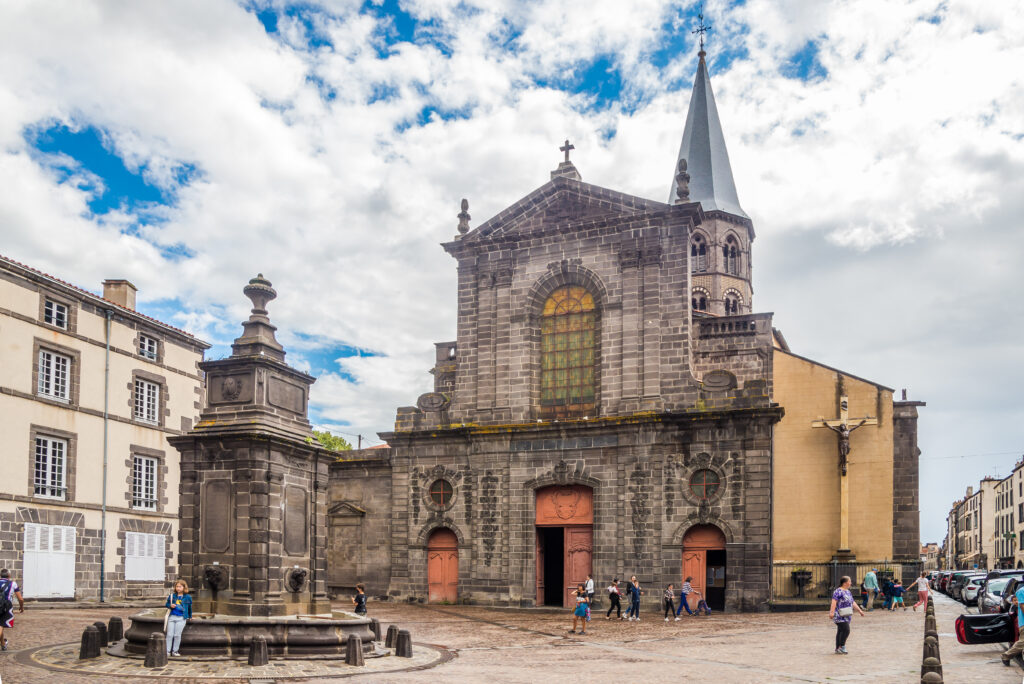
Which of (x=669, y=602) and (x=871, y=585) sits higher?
(x=871, y=585)

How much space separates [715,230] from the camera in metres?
48.7

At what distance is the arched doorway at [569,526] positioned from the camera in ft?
102

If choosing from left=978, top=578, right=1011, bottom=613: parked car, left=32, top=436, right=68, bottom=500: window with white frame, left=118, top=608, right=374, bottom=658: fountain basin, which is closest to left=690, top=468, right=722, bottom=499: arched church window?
left=978, top=578, right=1011, bottom=613: parked car

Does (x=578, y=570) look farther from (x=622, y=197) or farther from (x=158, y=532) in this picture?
(x=158, y=532)

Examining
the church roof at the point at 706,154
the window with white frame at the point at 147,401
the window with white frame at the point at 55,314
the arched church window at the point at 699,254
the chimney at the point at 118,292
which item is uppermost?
the church roof at the point at 706,154

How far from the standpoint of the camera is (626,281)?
105ft

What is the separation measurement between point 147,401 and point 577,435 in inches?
616

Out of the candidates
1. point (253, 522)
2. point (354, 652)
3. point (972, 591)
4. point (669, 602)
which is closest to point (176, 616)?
point (253, 522)

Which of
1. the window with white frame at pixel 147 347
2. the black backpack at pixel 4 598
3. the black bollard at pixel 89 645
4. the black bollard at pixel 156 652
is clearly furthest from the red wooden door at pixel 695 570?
the window with white frame at pixel 147 347

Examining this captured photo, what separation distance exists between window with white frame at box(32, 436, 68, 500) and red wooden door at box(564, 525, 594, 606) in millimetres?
16254

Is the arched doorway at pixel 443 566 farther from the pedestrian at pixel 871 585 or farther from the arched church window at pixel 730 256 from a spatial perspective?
the arched church window at pixel 730 256

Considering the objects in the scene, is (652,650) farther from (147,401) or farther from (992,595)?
(147,401)

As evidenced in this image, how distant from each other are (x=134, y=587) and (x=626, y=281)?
64.8 ft

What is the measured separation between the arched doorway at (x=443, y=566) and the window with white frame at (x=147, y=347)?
12.3m
